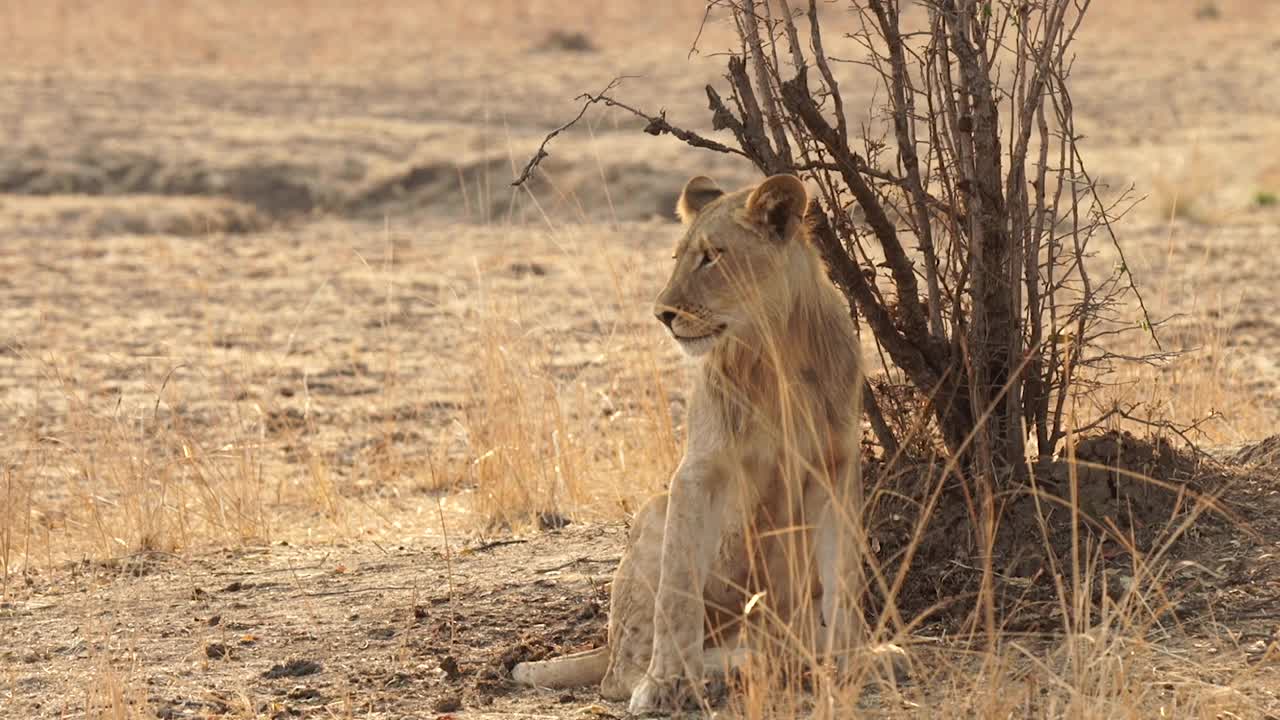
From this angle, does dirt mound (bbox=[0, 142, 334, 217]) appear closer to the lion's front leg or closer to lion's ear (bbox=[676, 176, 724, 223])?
lion's ear (bbox=[676, 176, 724, 223])

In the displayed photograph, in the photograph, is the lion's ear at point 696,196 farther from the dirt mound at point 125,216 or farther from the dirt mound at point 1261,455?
the dirt mound at point 125,216

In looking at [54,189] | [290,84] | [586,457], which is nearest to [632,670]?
[586,457]

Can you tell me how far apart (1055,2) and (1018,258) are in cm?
75

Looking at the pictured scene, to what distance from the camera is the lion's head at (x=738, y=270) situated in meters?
4.45

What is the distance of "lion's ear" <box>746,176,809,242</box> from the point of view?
444cm

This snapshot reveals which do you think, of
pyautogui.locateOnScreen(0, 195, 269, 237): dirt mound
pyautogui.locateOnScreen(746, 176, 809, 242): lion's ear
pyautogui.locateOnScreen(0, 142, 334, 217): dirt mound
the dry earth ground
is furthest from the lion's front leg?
pyautogui.locateOnScreen(0, 142, 334, 217): dirt mound

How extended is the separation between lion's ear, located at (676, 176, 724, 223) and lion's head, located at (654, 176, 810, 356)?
30 cm

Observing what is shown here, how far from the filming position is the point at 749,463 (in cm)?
461

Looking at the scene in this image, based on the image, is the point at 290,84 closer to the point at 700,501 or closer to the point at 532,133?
the point at 532,133

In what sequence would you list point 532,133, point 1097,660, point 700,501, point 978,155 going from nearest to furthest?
point 1097,660, point 700,501, point 978,155, point 532,133

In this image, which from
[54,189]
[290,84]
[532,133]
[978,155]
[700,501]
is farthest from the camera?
[290,84]

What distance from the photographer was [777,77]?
534 centimetres

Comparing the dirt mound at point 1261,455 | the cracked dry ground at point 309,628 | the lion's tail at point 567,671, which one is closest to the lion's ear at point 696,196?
the lion's tail at point 567,671

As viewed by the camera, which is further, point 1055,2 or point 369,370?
point 369,370
